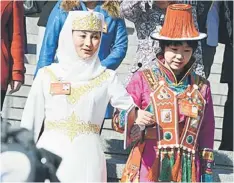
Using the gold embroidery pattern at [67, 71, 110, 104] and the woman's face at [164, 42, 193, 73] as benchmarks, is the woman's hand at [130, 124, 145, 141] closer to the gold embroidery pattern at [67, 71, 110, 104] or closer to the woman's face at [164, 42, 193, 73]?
the gold embroidery pattern at [67, 71, 110, 104]

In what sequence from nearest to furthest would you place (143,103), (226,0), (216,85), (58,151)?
(58,151)
(143,103)
(226,0)
(216,85)

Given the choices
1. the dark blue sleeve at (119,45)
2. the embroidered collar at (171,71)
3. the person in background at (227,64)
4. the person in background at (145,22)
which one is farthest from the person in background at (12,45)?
the person in background at (227,64)

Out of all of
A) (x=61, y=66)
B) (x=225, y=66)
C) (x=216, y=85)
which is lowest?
(x=216, y=85)

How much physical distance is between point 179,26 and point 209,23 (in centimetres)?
166

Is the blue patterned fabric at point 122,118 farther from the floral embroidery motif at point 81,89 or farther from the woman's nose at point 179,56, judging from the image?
the woman's nose at point 179,56

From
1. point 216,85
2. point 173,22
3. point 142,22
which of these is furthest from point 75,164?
point 216,85

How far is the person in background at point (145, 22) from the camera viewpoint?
6211 mm

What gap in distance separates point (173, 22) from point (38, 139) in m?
1.12

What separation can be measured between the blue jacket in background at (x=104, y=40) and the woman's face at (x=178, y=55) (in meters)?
0.81

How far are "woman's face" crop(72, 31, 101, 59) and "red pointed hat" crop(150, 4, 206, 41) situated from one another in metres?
0.43

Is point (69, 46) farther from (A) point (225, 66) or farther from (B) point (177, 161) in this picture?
(A) point (225, 66)

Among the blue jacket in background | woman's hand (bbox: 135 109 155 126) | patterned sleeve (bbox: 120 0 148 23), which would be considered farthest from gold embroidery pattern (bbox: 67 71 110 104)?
patterned sleeve (bbox: 120 0 148 23)

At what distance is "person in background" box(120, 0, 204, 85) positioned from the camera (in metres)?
6.21

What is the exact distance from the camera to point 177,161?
5.29 metres
